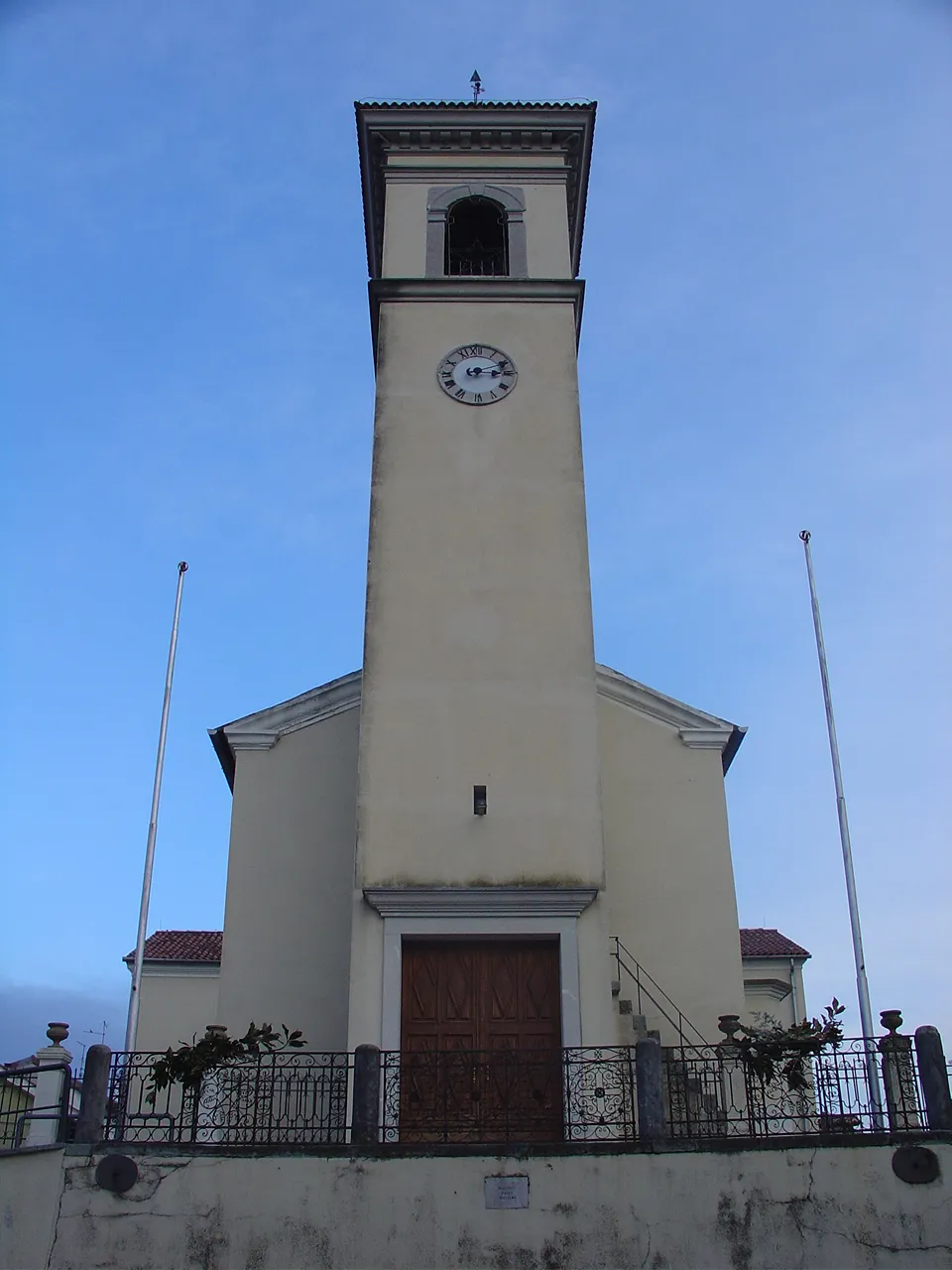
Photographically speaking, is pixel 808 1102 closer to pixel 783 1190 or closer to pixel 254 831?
pixel 783 1190

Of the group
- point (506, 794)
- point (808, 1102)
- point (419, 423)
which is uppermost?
point (419, 423)

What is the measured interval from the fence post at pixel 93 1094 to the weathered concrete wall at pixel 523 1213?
34 cm

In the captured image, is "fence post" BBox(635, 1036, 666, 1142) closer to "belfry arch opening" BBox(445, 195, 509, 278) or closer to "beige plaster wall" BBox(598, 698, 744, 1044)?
"beige plaster wall" BBox(598, 698, 744, 1044)

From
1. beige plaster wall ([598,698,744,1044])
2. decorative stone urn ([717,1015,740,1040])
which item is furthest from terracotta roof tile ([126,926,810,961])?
decorative stone urn ([717,1015,740,1040])

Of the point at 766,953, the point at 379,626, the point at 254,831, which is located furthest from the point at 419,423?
the point at 766,953

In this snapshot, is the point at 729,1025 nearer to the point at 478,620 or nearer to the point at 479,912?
the point at 479,912

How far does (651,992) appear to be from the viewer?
1866cm

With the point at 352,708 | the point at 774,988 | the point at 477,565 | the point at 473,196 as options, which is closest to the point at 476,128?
the point at 473,196

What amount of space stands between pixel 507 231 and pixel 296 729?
9068 millimetres

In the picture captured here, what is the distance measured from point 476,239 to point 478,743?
9602 millimetres

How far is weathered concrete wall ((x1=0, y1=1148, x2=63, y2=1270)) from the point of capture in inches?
470

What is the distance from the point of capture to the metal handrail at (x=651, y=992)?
18266mm

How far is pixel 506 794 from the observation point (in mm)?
16609

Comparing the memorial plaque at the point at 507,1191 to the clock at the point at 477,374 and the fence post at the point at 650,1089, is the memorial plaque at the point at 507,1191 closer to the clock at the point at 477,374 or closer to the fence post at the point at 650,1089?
the fence post at the point at 650,1089
